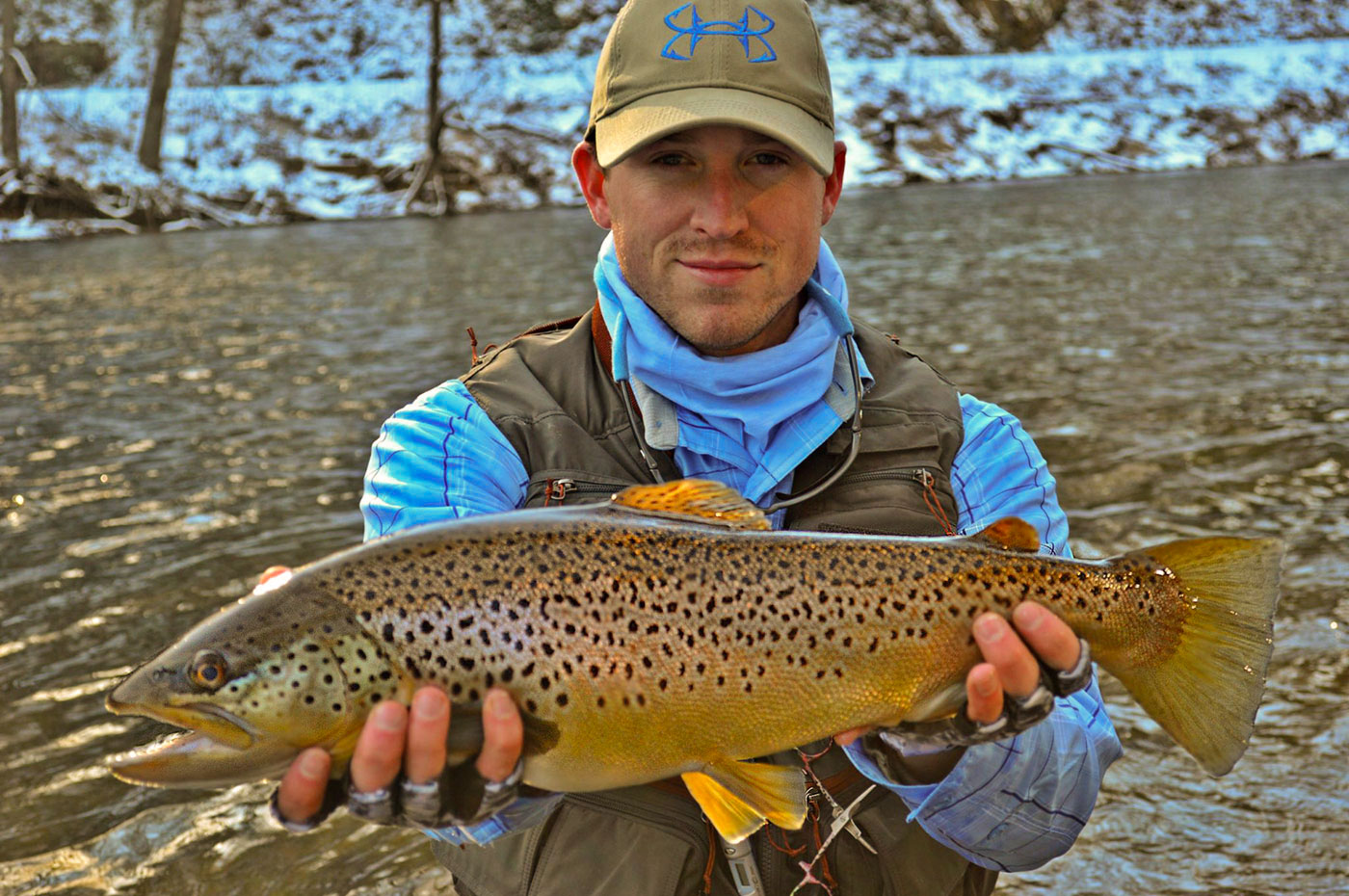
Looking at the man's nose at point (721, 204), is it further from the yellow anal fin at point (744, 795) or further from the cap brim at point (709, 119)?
the yellow anal fin at point (744, 795)

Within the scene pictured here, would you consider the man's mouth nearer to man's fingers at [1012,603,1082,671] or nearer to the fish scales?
the fish scales

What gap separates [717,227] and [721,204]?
0.06m

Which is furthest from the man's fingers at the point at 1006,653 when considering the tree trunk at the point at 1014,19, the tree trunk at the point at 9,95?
the tree trunk at the point at 1014,19

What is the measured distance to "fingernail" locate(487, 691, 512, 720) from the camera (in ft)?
6.71

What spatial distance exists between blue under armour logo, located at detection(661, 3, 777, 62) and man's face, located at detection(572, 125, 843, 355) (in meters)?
0.17

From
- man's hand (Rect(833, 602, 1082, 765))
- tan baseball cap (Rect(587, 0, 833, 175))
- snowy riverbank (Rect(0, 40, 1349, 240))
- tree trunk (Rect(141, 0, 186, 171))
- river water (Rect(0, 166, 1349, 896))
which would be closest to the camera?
man's hand (Rect(833, 602, 1082, 765))

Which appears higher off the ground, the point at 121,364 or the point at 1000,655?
the point at 1000,655

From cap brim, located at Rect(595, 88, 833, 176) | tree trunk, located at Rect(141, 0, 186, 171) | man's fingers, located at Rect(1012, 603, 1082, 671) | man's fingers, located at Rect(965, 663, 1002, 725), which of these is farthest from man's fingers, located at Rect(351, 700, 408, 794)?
tree trunk, located at Rect(141, 0, 186, 171)

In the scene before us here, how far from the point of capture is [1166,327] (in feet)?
39.7

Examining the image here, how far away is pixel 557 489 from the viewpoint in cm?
277

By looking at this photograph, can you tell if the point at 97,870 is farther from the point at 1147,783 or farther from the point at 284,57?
the point at 284,57

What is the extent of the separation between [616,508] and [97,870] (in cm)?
306

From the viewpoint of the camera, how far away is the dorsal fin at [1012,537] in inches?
92.1

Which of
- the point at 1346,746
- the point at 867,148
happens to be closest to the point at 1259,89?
the point at 867,148
